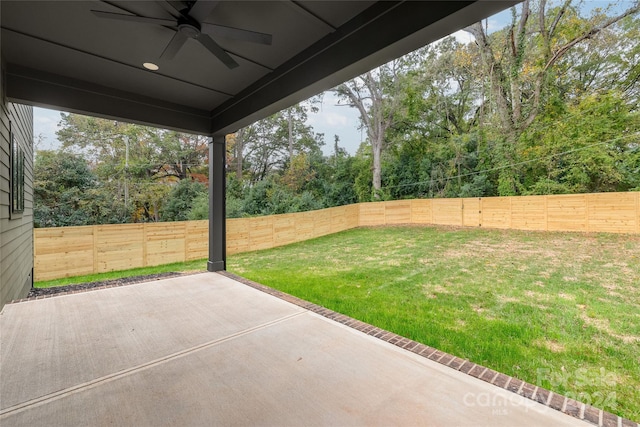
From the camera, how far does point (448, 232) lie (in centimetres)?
904

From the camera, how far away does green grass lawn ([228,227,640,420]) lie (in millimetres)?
2363

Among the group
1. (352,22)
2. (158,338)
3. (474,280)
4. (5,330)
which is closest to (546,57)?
(474,280)

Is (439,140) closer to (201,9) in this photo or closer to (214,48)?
(214,48)

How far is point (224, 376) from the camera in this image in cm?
152

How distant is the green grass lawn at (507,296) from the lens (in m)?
2.36

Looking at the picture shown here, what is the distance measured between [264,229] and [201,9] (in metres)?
7.11

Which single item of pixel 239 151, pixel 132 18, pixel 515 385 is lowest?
pixel 515 385

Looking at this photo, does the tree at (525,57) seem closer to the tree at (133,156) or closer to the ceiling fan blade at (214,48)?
the ceiling fan blade at (214,48)

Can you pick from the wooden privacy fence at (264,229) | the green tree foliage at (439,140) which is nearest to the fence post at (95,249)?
the wooden privacy fence at (264,229)

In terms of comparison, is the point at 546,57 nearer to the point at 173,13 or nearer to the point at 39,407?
the point at 173,13

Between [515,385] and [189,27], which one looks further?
[189,27]

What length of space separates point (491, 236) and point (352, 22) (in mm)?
8130

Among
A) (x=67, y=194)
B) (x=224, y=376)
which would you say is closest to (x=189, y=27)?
(x=224, y=376)

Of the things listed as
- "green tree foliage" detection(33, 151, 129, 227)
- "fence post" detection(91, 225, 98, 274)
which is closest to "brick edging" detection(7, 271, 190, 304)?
"fence post" detection(91, 225, 98, 274)
